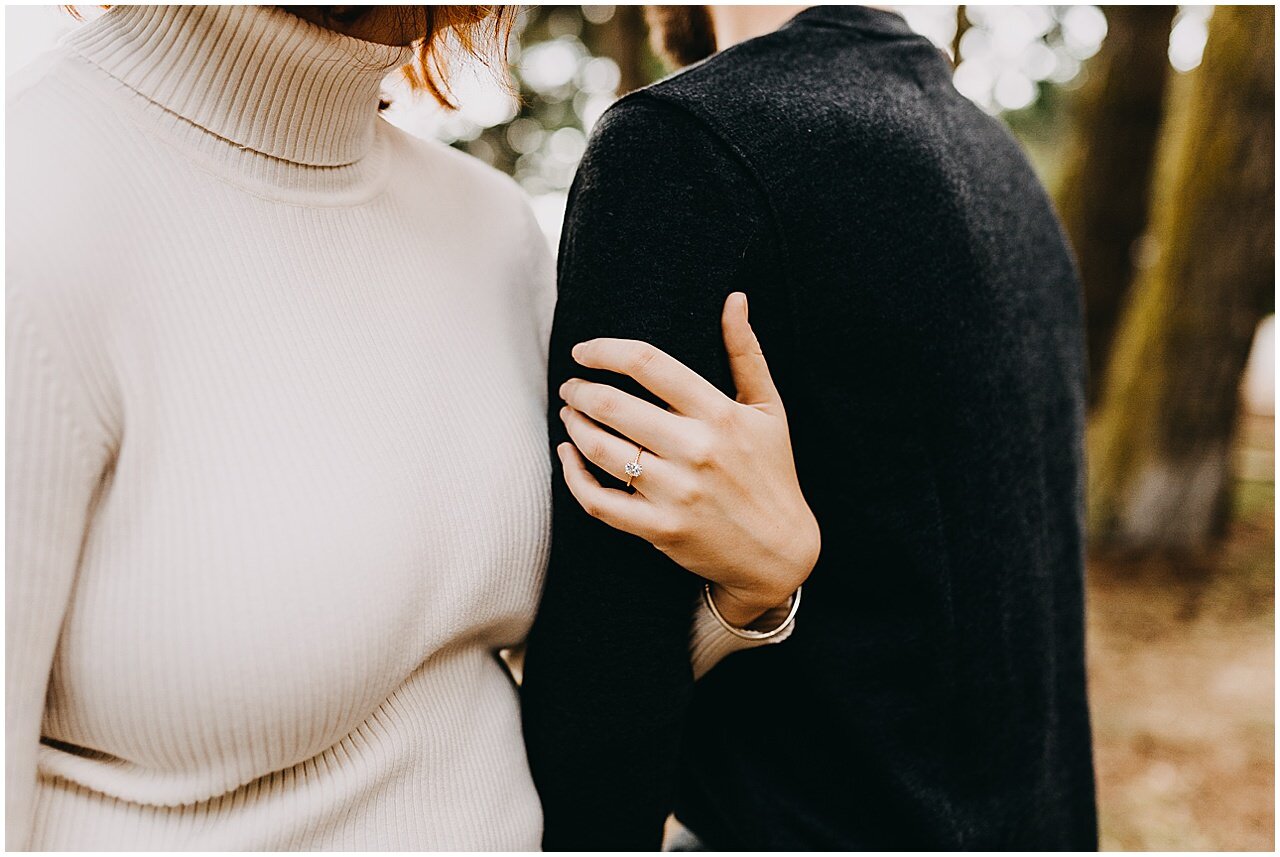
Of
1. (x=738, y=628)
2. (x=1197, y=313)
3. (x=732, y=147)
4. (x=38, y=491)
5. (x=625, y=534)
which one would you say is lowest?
(x=1197, y=313)

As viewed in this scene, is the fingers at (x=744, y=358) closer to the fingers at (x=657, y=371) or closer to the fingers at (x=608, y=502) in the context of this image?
the fingers at (x=657, y=371)

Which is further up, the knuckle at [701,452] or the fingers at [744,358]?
the fingers at [744,358]

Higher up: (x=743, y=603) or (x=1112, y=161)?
(x=743, y=603)

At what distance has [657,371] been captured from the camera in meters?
0.94

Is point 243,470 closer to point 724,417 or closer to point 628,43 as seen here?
point 724,417

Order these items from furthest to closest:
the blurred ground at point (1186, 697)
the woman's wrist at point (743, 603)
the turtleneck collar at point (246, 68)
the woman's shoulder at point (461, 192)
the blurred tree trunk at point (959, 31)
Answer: the blurred tree trunk at point (959, 31) → the blurred ground at point (1186, 697) → the woman's shoulder at point (461, 192) → the woman's wrist at point (743, 603) → the turtleneck collar at point (246, 68)

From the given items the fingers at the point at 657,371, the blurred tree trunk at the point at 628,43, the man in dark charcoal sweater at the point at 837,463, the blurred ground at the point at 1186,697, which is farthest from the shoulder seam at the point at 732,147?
the blurred tree trunk at the point at 628,43

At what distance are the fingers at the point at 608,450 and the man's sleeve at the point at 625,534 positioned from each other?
5 centimetres

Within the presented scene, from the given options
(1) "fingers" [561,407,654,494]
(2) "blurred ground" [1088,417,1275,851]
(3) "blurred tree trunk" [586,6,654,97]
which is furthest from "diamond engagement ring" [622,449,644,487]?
(3) "blurred tree trunk" [586,6,654,97]

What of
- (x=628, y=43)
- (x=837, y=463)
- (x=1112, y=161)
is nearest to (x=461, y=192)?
(x=837, y=463)

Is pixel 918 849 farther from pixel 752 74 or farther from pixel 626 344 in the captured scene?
pixel 752 74

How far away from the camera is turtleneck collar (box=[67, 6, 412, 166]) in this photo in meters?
0.88

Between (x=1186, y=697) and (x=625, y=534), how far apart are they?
3696 mm

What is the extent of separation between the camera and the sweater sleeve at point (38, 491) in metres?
0.74
